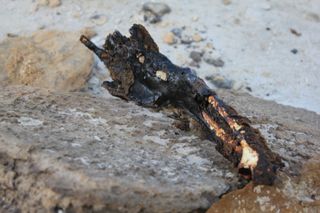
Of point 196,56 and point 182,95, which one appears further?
point 196,56

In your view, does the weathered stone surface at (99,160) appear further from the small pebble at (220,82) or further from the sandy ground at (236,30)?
the sandy ground at (236,30)

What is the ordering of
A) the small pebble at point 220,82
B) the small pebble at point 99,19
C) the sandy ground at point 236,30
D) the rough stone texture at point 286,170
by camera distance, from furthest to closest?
the small pebble at point 99,19 → the sandy ground at point 236,30 → the small pebble at point 220,82 → the rough stone texture at point 286,170

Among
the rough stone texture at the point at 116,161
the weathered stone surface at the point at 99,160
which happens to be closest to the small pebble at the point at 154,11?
the rough stone texture at the point at 116,161

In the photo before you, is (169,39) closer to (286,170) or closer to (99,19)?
(99,19)

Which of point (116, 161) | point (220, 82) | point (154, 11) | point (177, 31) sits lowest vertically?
point (220, 82)

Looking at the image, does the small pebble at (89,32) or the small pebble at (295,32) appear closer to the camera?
the small pebble at (89,32)

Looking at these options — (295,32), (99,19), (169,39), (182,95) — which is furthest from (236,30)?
(182,95)

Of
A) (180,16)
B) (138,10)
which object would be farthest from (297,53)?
(138,10)

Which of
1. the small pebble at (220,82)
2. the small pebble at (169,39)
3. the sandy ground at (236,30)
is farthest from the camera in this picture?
the small pebble at (169,39)
